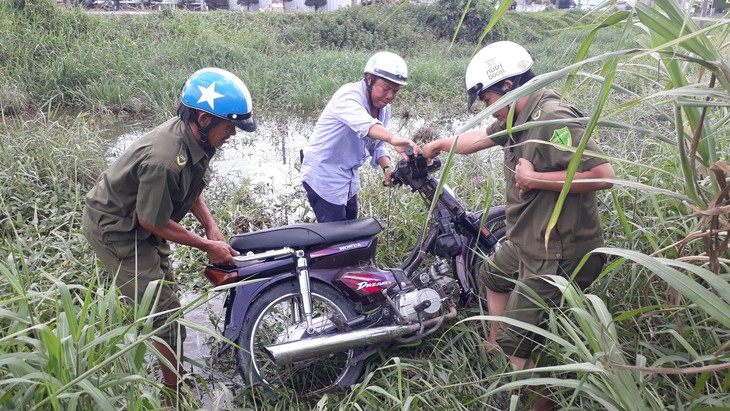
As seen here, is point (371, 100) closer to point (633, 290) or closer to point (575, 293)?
point (633, 290)

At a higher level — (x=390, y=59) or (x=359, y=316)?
(x=390, y=59)

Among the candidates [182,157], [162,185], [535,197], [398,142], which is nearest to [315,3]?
[398,142]

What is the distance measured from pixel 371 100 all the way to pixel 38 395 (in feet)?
8.42

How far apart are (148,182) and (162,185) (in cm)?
6

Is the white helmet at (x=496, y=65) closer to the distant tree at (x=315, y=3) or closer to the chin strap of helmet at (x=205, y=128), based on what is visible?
the chin strap of helmet at (x=205, y=128)

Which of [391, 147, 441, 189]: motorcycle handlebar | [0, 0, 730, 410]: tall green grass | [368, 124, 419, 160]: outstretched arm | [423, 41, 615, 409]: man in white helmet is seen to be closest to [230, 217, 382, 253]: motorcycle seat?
[391, 147, 441, 189]: motorcycle handlebar

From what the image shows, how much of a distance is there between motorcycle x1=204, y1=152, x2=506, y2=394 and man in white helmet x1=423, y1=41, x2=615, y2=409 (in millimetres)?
422

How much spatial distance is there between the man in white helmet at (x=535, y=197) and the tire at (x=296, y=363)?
2.62ft

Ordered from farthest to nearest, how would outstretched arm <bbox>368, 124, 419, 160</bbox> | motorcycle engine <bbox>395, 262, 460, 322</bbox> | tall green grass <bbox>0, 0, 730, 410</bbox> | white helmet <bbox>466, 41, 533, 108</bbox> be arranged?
outstretched arm <bbox>368, 124, 419, 160</bbox>, motorcycle engine <bbox>395, 262, 460, 322</bbox>, white helmet <bbox>466, 41, 533, 108</bbox>, tall green grass <bbox>0, 0, 730, 410</bbox>

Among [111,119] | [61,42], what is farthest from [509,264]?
[61,42]

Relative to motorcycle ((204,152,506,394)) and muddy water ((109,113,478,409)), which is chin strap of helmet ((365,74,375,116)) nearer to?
motorcycle ((204,152,506,394))

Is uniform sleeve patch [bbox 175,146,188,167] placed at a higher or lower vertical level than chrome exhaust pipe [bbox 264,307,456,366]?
higher

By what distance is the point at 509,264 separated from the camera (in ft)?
9.02

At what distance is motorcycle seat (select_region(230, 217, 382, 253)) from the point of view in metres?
2.88
